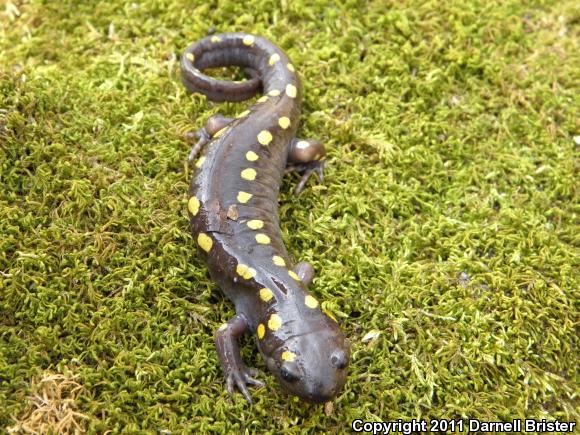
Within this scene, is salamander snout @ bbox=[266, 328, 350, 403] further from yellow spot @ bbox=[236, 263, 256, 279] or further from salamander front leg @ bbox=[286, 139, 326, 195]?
salamander front leg @ bbox=[286, 139, 326, 195]

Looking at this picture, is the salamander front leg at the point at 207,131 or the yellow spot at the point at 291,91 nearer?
the salamander front leg at the point at 207,131

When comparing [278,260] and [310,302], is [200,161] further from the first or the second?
[310,302]

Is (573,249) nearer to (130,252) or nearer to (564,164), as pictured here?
(564,164)

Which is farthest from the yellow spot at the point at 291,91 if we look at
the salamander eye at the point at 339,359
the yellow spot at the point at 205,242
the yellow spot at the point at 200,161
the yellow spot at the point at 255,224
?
the salamander eye at the point at 339,359

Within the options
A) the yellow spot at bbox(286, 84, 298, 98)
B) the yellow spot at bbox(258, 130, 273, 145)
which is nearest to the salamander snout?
the yellow spot at bbox(258, 130, 273, 145)

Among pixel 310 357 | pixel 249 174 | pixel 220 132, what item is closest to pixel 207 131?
pixel 220 132

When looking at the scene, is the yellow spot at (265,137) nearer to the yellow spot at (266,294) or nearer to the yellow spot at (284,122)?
the yellow spot at (284,122)

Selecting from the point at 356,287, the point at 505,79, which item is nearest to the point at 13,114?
the point at 356,287
